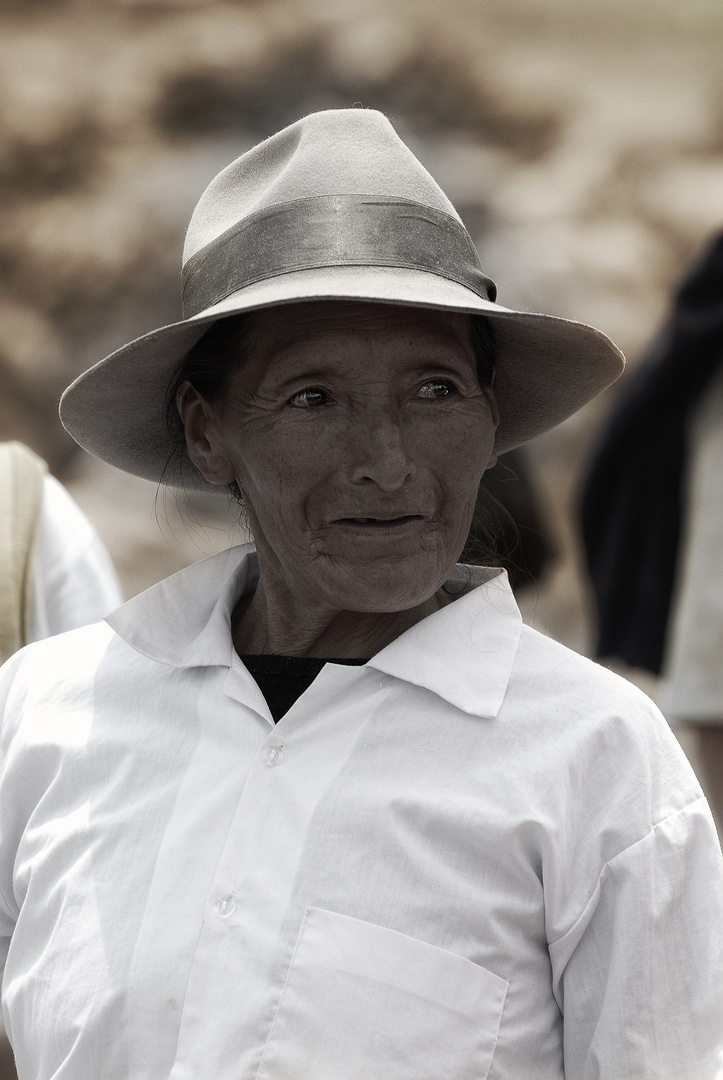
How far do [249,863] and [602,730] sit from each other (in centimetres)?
48

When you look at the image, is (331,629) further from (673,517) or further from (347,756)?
(673,517)

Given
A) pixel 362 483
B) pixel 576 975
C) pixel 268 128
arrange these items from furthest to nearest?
pixel 268 128 → pixel 362 483 → pixel 576 975

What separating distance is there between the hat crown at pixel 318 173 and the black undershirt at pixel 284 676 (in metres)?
0.61

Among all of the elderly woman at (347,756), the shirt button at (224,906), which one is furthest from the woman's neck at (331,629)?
the shirt button at (224,906)

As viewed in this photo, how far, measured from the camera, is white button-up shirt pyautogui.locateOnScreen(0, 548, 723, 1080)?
1.65m

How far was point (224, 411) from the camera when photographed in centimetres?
202

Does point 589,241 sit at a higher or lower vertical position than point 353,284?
lower

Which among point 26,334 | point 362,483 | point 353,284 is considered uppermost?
point 353,284

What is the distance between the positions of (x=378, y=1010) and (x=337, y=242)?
3.20 feet

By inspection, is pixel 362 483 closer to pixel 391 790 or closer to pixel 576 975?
pixel 391 790

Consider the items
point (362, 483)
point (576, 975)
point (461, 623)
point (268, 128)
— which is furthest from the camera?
point (268, 128)

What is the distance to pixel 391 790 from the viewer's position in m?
1.75

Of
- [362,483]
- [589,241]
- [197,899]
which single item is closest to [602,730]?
[362,483]

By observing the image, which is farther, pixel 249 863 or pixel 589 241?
pixel 589 241
